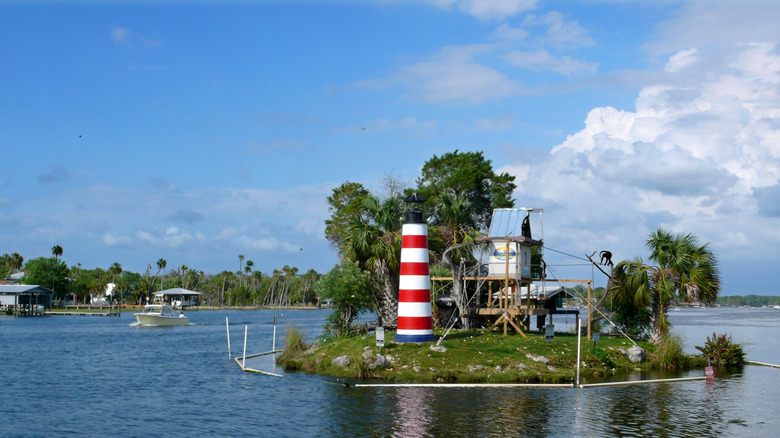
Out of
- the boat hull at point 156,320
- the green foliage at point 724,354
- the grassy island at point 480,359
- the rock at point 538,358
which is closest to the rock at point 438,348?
the grassy island at point 480,359

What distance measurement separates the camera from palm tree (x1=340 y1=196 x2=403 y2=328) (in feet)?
145

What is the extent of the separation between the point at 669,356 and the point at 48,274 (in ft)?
507

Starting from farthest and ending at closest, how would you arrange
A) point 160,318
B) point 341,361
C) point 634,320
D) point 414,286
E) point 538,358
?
1. point 160,318
2. point 634,320
3. point 341,361
4. point 414,286
5. point 538,358

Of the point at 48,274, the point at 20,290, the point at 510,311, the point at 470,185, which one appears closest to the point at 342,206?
the point at 470,185

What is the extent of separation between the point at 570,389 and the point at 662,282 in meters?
12.6

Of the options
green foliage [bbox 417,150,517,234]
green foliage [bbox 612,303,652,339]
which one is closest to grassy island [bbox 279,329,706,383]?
green foliage [bbox 612,303,652,339]

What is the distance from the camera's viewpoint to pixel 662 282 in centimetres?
3859

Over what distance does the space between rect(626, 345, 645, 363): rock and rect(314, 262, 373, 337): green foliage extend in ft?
54.6

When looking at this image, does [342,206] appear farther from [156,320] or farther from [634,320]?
[156,320]

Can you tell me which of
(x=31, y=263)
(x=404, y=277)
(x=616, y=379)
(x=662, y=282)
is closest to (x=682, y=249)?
(x=662, y=282)

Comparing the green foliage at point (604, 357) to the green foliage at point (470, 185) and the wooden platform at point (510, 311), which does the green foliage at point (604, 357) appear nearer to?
the wooden platform at point (510, 311)

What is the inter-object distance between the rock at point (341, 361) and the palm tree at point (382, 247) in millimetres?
11116

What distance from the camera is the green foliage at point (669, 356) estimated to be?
36.2 meters

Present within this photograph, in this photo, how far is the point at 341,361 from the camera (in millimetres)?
33719
